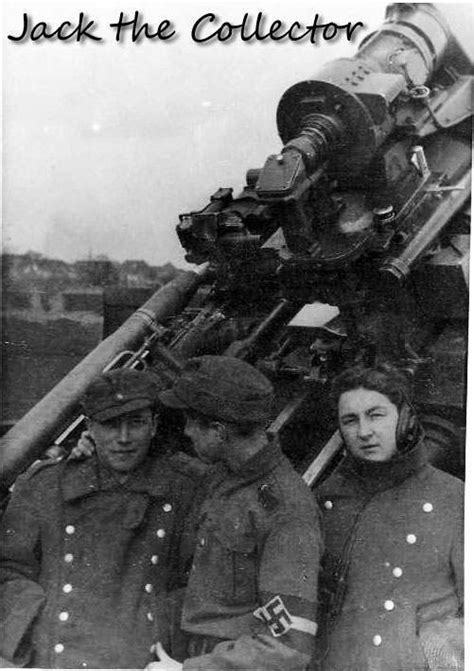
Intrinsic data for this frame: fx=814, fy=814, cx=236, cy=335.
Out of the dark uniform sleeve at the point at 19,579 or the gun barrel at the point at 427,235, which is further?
the gun barrel at the point at 427,235

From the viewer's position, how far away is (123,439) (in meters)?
3.00

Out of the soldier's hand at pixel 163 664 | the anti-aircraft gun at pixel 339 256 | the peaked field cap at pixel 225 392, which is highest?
the anti-aircraft gun at pixel 339 256

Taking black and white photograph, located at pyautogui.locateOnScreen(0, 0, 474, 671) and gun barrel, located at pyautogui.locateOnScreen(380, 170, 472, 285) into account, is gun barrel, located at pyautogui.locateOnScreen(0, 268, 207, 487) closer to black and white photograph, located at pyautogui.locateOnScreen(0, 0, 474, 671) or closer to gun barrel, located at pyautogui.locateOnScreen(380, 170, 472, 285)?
black and white photograph, located at pyautogui.locateOnScreen(0, 0, 474, 671)

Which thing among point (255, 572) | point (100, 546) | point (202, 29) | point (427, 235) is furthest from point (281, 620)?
point (202, 29)

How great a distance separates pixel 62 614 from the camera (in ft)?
9.54

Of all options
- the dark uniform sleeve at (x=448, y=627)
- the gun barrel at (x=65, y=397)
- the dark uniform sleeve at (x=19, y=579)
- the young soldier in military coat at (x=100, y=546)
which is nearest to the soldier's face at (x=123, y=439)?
the young soldier in military coat at (x=100, y=546)

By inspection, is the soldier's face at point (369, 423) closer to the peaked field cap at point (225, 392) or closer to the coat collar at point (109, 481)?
the peaked field cap at point (225, 392)

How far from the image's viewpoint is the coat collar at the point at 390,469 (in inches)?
107

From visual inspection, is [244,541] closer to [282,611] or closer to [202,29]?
[282,611]

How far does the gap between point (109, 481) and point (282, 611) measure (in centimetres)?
90

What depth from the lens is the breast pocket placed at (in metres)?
2.59

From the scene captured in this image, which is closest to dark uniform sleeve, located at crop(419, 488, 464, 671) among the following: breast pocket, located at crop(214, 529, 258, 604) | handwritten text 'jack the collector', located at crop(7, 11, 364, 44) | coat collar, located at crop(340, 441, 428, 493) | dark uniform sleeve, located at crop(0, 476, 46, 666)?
coat collar, located at crop(340, 441, 428, 493)

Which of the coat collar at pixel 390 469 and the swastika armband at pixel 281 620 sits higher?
the coat collar at pixel 390 469

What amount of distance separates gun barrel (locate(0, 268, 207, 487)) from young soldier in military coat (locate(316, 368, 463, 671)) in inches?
57.4
